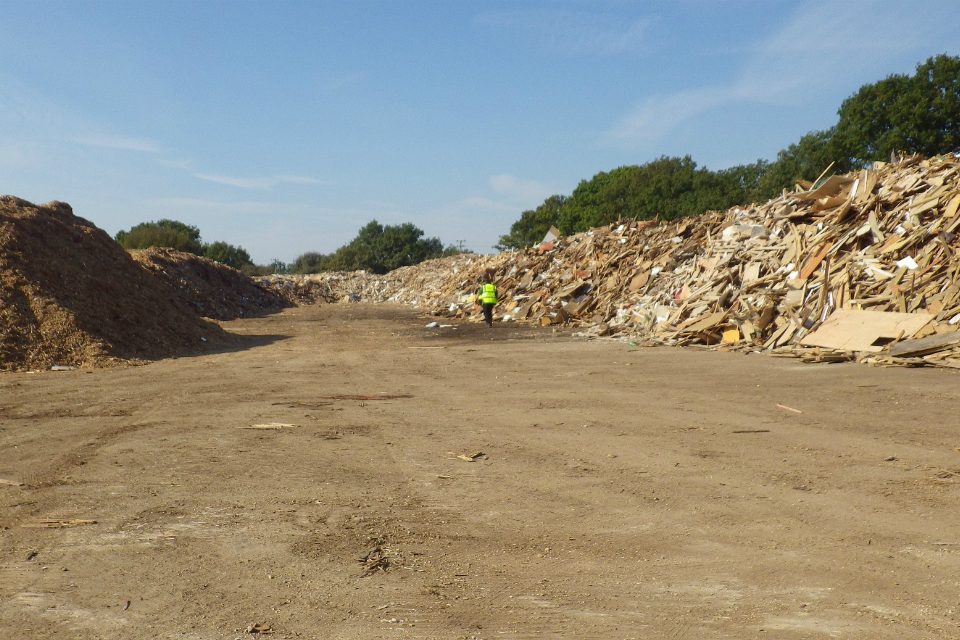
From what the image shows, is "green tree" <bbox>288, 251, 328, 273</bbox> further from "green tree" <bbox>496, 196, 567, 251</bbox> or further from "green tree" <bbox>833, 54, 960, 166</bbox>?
"green tree" <bbox>833, 54, 960, 166</bbox>

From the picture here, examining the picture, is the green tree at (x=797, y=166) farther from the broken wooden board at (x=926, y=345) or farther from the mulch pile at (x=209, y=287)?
the broken wooden board at (x=926, y=345)

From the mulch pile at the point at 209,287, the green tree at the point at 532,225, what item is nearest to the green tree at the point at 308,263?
the green tree at the point at 532,225

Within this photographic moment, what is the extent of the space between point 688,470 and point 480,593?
2597mm

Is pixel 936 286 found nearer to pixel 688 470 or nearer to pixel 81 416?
pixel 688 470

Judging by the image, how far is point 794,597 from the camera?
3.12 m

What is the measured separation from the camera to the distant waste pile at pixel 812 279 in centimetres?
1088

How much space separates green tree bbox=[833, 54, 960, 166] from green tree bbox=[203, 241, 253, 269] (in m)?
60.6

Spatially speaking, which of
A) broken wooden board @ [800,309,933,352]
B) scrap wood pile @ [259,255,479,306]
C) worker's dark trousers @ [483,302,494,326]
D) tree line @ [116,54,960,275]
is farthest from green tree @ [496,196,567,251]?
broken wooden board @ [800,309,933,352]

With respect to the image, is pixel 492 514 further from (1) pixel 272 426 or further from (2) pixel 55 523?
(1) pixel 272 426

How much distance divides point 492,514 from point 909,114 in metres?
48.6

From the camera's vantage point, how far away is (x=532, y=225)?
7581 centimetres

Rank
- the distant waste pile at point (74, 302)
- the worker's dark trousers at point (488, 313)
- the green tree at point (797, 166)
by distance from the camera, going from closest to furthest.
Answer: the distant waste pile at point (74, 302), the worker's dark trousers at point (488, 313), the green tree at point (797, 166)

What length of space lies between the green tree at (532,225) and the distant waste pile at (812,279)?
52.2 m

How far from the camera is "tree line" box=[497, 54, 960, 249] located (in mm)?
41594
